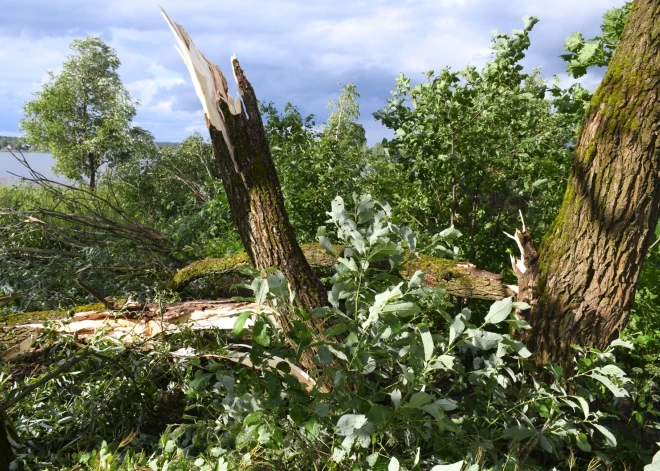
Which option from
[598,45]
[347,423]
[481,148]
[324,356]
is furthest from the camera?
[481,148]

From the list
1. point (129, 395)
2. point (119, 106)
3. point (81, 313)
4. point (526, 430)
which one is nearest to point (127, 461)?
point (129, 395)

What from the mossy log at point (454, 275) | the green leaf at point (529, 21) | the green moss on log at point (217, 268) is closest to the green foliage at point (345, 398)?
the mossy log at point (454, 275)

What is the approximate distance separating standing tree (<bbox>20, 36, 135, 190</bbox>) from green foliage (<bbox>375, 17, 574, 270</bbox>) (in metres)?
25.7

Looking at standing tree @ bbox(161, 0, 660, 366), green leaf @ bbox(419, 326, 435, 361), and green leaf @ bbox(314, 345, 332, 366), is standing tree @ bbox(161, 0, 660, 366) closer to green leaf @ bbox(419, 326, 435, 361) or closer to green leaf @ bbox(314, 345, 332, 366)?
green leaf @ bbox(314, 345, 332, 366)

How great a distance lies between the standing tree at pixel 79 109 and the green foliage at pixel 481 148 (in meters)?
25.7

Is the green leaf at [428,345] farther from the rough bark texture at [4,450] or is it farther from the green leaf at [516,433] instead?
the rough bark texture at [4,450]

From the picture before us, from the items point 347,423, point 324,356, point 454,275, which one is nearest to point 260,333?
point 324,356

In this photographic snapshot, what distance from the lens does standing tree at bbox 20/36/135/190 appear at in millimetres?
28672

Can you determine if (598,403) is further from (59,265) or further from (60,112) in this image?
(60,112)

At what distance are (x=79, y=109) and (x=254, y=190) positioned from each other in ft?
102

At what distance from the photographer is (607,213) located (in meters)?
2.67

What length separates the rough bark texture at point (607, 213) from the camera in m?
2.60

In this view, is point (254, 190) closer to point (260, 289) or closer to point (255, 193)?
point (255, 193)

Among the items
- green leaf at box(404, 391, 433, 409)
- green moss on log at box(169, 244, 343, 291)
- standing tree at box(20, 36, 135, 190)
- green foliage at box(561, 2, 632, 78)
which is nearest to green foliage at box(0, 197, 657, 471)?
green leaf at box(404, 391, 433, 409)
